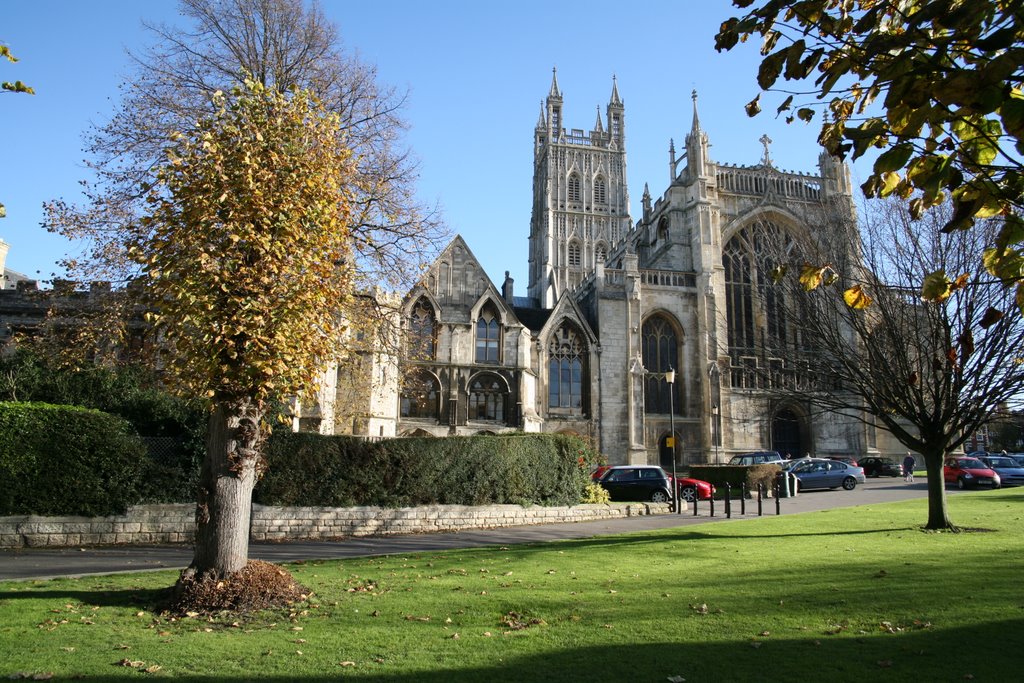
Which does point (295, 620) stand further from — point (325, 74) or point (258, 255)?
point (325, 74)

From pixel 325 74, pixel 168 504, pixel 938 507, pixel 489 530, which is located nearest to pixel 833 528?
pixel 938 507

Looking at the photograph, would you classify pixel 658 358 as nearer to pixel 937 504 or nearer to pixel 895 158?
pixel 937 504

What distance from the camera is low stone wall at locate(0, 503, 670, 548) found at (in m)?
14.4

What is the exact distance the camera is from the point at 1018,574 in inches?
361

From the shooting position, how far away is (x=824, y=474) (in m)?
29.6

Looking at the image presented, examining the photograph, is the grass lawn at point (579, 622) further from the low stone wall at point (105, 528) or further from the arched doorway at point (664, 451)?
the arched doorway at point (664, 451)

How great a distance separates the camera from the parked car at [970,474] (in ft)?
92.5

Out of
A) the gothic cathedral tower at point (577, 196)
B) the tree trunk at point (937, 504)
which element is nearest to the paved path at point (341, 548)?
the tree trunk at point (937, 504)

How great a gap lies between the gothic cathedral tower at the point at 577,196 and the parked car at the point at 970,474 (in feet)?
161

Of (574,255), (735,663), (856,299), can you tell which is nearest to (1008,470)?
(735,663)

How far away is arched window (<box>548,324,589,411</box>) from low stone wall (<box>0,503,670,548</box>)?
59.3 ft

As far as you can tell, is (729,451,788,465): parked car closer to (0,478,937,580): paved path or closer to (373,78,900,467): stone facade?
(373,78,900,467): stone facade

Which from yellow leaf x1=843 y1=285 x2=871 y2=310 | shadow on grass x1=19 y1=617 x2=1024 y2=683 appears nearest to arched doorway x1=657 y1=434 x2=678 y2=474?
shadow on grass x1=19 y1=617 x2=1024 y2=683

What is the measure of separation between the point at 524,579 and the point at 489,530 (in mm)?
8815
